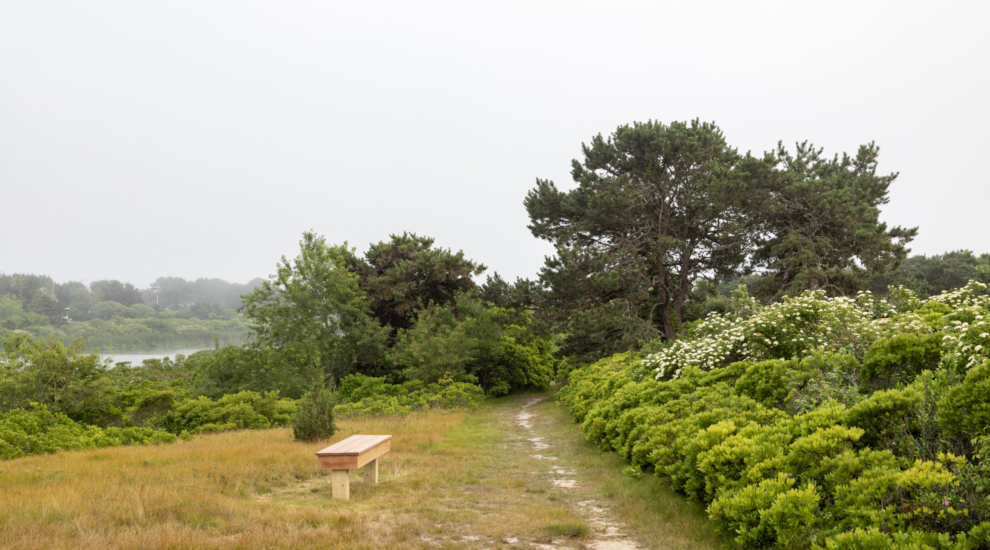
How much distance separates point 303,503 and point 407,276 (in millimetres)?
21821

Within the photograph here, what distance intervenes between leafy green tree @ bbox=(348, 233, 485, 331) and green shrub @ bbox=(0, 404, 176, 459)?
15713mm

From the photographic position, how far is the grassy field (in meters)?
4.22

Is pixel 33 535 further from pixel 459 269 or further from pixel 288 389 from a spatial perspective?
pixel 459 269

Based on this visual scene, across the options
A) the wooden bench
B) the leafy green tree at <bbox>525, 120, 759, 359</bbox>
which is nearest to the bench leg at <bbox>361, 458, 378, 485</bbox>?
the wooden bench

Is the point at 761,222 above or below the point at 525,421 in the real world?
above

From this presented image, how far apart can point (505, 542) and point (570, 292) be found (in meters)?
18.1

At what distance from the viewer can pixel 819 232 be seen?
20859mm

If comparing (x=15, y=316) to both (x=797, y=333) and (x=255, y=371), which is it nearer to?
(x=255, y=371)

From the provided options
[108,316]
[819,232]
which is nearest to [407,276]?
[819,232]

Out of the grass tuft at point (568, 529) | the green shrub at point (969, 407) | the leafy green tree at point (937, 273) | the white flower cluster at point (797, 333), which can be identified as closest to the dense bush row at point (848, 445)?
the green shrub at point (969, 407)

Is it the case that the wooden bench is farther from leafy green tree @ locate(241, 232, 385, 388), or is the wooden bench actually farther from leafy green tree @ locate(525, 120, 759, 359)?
leafy green tree @ locate(241, 232, 385, 388)

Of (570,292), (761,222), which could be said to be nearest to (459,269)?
(570,292)

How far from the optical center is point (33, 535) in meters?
3.96

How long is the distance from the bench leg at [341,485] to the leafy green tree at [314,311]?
1929 cm
